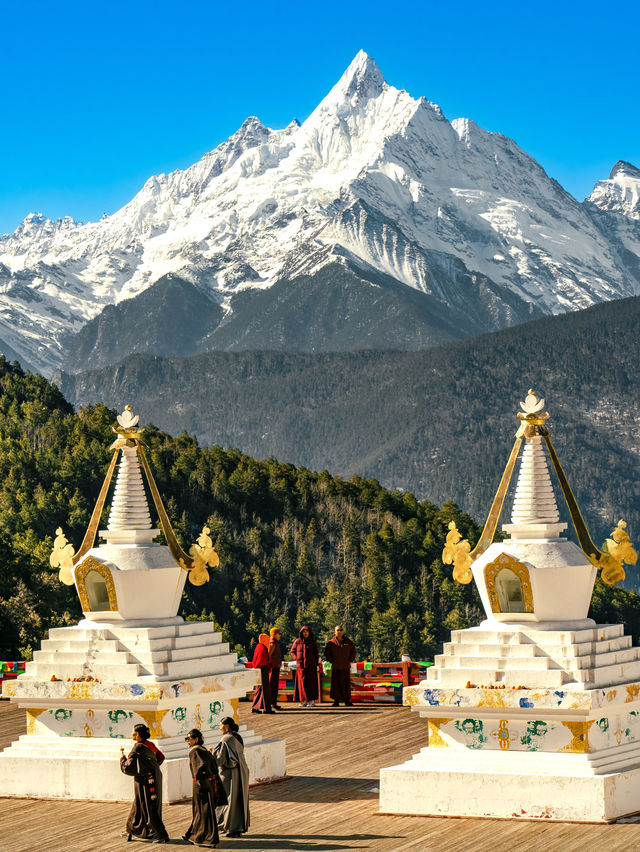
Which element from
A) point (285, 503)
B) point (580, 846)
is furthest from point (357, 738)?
point (285, 503)

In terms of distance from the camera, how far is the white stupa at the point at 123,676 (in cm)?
2681

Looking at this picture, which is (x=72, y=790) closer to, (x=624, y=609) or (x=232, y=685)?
(x=232, y=685)

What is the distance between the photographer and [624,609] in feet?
567

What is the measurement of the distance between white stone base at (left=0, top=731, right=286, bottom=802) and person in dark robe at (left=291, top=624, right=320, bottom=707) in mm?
13328

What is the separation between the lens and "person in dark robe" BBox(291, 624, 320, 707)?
40.2 metres

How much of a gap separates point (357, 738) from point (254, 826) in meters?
9.82

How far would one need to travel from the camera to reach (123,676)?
27.1 meters

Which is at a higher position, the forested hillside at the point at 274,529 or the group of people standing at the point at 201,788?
the forested hillside at the point at 274,529

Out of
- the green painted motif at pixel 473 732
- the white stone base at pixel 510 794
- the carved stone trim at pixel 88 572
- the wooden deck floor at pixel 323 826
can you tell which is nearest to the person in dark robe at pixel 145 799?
the wooden deck floor at pixel 323 826

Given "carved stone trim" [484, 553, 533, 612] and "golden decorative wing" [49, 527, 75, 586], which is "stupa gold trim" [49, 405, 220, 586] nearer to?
"golden decorative wing" [49, 527, 75, 586]

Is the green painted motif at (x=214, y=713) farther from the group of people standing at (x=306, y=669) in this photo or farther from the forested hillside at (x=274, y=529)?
the forested hillside at (x=274, y=529)

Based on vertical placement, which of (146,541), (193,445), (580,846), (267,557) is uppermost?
(193,445)

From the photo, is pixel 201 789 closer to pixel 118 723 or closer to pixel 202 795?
pixel 202 795

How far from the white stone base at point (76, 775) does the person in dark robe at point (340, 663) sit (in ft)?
41.8
